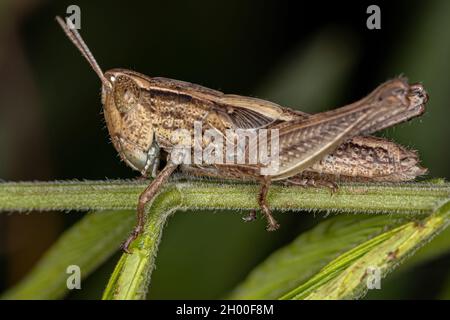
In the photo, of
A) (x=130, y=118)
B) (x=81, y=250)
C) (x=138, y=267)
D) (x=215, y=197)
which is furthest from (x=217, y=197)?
(x=130, y=118)

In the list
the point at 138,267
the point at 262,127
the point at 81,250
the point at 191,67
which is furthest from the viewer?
the point at 191,67

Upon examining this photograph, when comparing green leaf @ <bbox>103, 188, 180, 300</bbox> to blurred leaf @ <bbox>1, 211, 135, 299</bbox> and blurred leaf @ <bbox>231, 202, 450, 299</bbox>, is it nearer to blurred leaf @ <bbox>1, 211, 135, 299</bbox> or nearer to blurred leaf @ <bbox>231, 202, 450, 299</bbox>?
blurred leaf @ <bbox>1, 211, 135, 299</bbox>

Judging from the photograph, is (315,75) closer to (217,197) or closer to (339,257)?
(217,197)

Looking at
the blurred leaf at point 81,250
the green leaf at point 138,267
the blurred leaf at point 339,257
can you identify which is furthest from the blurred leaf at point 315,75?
the green leaf at point 138,267

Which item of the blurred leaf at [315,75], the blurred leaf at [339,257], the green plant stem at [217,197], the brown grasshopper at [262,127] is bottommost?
the blurred leaf at [339,257]

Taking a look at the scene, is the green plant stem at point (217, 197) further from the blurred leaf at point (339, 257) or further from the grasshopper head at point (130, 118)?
the grasshopper head at point (130, 118)

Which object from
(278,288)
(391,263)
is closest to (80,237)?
(278,288)
